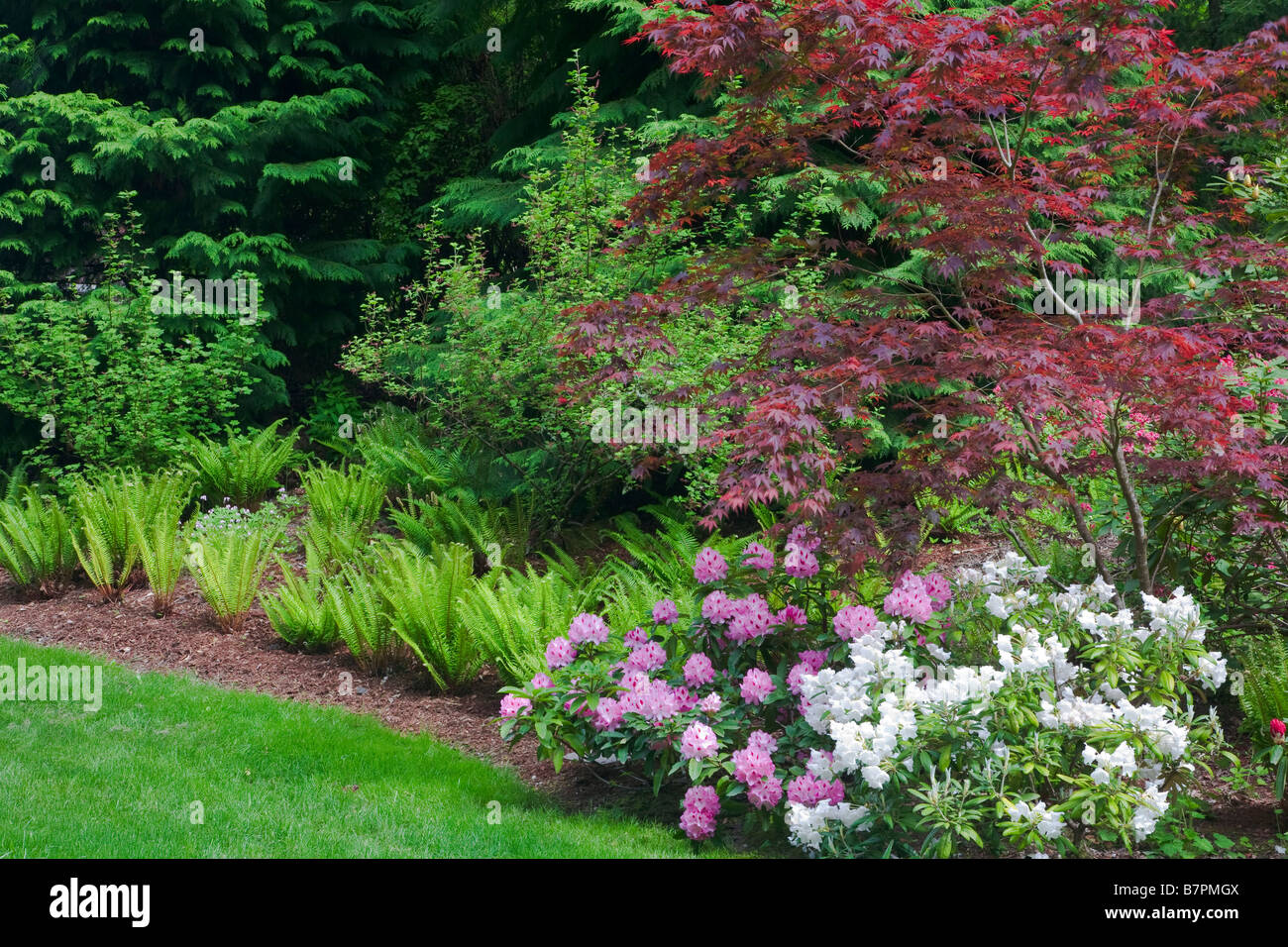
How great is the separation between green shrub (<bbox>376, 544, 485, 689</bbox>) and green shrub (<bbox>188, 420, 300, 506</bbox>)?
336 centimetres

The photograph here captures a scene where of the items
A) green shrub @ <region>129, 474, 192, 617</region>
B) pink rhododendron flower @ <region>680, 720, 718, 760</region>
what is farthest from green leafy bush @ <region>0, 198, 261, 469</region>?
pink rhododendron flower @ <region>680, 720, 718, 760</region>

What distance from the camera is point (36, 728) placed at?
486 centimetres

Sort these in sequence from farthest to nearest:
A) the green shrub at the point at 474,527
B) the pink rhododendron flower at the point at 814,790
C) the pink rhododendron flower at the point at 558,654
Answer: the green shrub at the point at 474,527 < the pink rhododendron flower at the point at 558,654 < the pink rhododendron flower at the point at 814,790

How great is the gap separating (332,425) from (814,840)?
8.04 m

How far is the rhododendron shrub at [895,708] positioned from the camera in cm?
344

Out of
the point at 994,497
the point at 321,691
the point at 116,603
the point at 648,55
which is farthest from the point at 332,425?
the point at 994,497

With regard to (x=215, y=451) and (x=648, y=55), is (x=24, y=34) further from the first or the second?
(x=648, y=55)

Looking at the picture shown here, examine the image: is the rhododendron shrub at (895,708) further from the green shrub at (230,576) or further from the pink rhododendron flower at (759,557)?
the green shrub at (230,576)

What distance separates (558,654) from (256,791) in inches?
51.1

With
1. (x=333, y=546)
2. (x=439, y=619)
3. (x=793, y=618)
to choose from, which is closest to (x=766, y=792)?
(x=793, y=618)

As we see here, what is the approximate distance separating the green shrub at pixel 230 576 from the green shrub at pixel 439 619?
3.55 feet

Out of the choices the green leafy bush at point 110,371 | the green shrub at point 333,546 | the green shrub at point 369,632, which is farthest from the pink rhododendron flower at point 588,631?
the green leafy bush at point 110,371

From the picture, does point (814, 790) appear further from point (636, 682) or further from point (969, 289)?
point (969, 289)

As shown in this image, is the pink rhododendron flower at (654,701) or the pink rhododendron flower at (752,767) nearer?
the pink rhododendron flower at (752,767)
